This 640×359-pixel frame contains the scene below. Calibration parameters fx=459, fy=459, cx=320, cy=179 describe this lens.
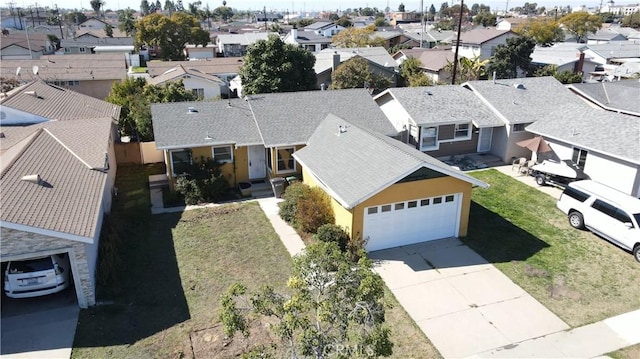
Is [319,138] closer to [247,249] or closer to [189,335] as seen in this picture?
[247,249]

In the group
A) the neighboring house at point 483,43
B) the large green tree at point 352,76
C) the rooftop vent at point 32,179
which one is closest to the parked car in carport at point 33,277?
the rooftop vent at point 32,179

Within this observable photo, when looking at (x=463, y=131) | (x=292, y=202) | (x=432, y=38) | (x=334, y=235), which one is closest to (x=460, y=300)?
(x=334, y=235)

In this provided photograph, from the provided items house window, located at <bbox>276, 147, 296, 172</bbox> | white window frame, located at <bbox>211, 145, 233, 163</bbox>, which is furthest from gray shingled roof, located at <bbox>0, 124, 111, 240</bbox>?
house window, located at <bbox>276, 147, 296, 172</bbox>

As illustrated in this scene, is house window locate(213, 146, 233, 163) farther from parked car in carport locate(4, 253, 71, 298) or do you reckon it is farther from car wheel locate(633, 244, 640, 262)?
car wheel locate(633, 244, 640, 262)

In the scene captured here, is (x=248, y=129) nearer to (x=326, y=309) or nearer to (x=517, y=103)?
(x=326, y=309)

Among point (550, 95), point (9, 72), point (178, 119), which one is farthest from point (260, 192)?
point (9, 72)

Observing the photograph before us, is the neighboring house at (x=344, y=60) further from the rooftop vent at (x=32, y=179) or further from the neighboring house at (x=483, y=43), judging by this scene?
the rooftop vent at (x=32, y=179)
